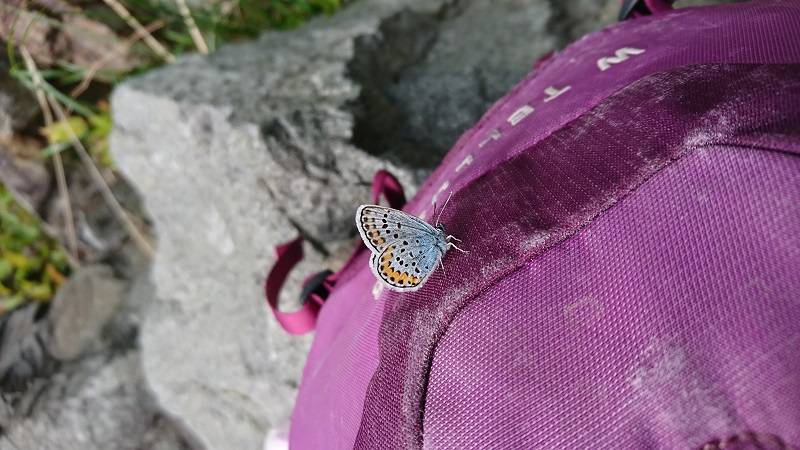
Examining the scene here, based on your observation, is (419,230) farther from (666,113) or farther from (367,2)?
(367,2)

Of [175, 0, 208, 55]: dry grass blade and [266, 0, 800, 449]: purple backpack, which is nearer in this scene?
[266, 0, 800, 449]: purple backpack

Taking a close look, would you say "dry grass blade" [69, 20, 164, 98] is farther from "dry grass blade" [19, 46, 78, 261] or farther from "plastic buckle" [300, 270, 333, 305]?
"plastic buckle" [300, 270, 333, 305]

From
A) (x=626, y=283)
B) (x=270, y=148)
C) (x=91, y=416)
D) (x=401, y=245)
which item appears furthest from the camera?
(x=91, y=416)

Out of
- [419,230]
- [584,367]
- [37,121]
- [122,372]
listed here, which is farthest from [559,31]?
[37,121]

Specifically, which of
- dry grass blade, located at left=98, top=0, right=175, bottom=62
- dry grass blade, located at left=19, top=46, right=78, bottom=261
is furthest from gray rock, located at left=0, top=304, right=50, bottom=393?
dry grass blade, located at left=98, top=0, right=175, bottom=62

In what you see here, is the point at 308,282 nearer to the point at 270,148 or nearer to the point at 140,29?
the point at 270,148

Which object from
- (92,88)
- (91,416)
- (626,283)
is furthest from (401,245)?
(92,88)
